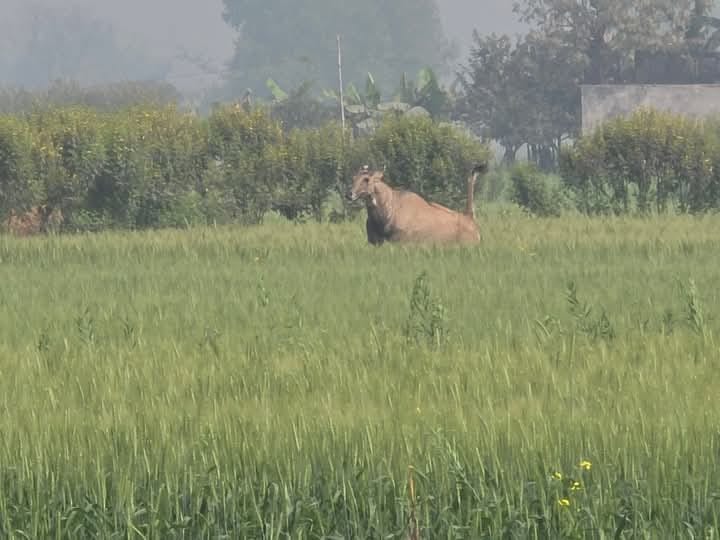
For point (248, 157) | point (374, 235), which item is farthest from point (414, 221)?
point (248, 157)

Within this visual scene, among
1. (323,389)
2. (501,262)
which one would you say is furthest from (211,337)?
(501,262)

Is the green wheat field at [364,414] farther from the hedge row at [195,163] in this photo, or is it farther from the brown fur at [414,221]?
the hedge row at [195,163]

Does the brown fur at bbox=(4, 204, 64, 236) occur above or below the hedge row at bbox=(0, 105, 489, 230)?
below

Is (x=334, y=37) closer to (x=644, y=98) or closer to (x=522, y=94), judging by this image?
(x=522, y=94)

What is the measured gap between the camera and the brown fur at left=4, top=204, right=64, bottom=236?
101 ft

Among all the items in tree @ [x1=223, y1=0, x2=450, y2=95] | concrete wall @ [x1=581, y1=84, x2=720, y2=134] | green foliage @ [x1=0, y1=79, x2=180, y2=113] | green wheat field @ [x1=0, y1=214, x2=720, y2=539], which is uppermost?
tree @ [x1=223, y1=0, x2=450, y2=95]

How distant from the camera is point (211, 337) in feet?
38.2

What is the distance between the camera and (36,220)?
31312mm

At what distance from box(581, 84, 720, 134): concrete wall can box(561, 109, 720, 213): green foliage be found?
30.8 metres

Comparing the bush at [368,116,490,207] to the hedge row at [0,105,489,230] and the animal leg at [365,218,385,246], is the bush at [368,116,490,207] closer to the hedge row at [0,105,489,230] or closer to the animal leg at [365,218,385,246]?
the hedge row at [0,105,489,230]

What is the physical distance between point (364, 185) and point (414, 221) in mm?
1117

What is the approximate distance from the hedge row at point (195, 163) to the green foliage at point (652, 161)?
8.37ft

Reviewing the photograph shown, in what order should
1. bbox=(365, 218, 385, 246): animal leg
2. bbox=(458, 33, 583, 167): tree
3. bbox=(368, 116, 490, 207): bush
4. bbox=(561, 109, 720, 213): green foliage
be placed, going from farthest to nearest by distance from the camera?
bbox=(458, 33, 583, 167): tree
bbox=(561, 109, 720, 213): green foliage
bbox=(368, 116, 490, 207): bush
bbox=(365, 218, 385, 246): animal leg

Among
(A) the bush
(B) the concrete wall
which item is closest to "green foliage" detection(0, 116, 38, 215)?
(A) the bush
